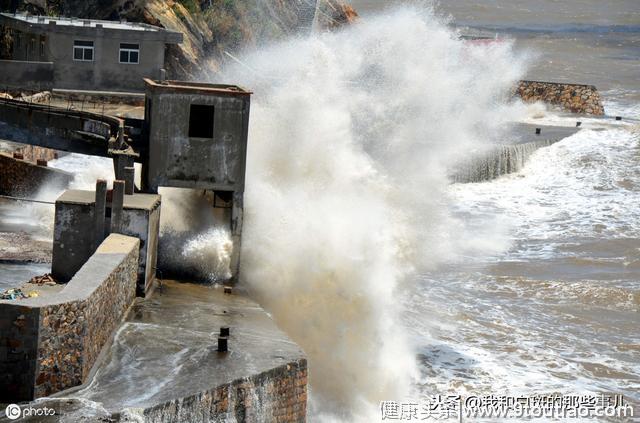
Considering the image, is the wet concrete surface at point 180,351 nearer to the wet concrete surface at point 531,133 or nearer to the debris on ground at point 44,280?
the debris on ground at point 44,280

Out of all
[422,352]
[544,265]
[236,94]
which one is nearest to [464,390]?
[422,352]

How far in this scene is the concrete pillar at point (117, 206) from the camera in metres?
18.4

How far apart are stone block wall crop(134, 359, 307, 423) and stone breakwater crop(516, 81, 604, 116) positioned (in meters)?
36.1

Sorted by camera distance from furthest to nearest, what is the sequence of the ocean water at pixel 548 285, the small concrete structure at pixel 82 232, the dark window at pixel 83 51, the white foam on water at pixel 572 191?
the white foam on water at pixel 572 191 → the dark window at pixel 83 51 → the ocean water at pixel 548 285 → the small concrete structure at pixel 82 232

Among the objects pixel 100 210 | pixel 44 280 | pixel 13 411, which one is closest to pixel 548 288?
pixel 100 210

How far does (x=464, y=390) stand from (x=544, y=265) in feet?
32.0

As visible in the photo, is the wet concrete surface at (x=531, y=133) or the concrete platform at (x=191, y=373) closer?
the concrete platform at (x=191, y=373)

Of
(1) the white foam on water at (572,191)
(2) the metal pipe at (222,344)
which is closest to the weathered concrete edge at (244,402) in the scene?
(2) the metal pipe at (222,344)

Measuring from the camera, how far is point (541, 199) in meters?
35.8

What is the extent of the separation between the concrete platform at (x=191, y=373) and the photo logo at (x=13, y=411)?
21cm

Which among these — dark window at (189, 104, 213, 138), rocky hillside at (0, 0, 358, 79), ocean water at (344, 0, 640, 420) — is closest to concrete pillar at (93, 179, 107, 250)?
dark window at (189, 104, 213, 138)

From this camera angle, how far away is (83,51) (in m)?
32.5

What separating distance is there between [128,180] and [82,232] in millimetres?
1628

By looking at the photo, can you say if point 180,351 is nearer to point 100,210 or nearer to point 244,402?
point 244,402
